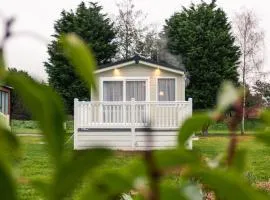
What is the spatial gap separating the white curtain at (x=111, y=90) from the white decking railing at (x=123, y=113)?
10.1ft

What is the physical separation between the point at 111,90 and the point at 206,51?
20.2 m

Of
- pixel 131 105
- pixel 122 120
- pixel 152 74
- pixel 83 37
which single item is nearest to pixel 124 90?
pixel 152 74

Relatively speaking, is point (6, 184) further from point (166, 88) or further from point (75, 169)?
point (166, 88)

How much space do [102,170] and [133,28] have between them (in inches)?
1935

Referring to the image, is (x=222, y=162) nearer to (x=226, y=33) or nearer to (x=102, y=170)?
(x=102, y=170)

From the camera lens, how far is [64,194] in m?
0.35

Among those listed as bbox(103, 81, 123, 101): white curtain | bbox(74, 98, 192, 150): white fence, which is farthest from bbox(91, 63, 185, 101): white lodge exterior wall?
bbox(74, 98, 192, 150): white fence

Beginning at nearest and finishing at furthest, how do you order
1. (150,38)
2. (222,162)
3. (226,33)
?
(222,162) < (226,33) < (150,38)

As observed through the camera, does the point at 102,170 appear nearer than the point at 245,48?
Yes

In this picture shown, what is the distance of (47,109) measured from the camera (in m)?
0.33

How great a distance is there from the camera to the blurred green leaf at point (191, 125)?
39 centimetres

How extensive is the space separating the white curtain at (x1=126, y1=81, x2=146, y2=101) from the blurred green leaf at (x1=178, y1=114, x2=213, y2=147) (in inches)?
797

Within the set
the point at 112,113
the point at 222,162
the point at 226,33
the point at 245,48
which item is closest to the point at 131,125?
the point at 112,113

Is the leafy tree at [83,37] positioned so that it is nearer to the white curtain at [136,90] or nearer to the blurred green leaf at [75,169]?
the white curtain at [136,90]
